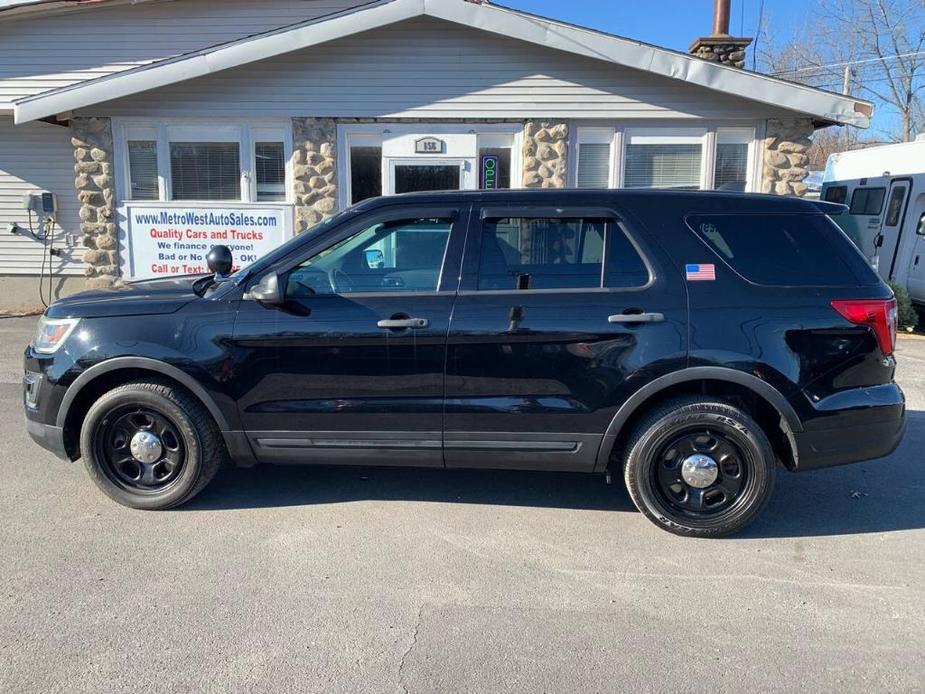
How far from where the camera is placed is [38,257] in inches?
456

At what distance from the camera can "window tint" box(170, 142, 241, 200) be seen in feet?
33.6

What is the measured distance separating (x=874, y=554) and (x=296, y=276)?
3.48 meters

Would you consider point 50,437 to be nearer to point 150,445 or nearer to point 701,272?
point 150,445

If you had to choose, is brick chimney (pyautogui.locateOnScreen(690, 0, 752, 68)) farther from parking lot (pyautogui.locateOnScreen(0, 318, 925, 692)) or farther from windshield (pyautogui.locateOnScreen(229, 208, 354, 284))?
windshield (pyautogui.locateOnScreen(229, 208, 354, 284))

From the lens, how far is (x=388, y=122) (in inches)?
392

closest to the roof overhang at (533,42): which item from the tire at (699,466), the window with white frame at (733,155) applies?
the window with white frame at (733,155)

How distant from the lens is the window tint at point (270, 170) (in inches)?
401

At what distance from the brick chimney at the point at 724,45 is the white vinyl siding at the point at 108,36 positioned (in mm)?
7078

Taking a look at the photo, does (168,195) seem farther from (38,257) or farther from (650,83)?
(650,83)

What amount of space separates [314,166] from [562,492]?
7197 mm

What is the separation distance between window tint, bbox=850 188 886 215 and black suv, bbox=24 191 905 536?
36.9ft

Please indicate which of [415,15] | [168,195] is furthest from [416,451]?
[168,195]

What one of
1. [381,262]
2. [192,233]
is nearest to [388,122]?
[192,233]

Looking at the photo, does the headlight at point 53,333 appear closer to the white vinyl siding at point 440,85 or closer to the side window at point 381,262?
the side window at point 381,262
